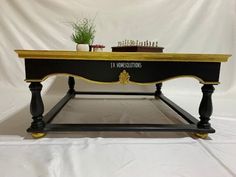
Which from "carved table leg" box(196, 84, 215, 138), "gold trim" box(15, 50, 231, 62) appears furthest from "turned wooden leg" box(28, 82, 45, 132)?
"carved table leg" box(196, 84, 215, 138)

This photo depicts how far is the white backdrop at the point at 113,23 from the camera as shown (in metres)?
2.20

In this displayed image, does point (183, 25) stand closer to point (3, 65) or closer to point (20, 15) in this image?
point (20, 15)

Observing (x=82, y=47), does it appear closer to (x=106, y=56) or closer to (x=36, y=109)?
(x=106, y=56)

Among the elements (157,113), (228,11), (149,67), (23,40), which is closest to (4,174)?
(149,67)

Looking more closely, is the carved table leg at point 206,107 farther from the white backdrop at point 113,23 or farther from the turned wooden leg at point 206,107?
the white backdrop at point 113,23

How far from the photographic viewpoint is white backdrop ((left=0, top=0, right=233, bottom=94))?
7.20 ft

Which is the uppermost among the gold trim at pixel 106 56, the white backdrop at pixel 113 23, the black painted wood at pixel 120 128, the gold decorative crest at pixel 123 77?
the white backdrop at pixel 113 23

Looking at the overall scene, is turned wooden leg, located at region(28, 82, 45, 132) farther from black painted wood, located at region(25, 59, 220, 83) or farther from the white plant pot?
the white plant pot

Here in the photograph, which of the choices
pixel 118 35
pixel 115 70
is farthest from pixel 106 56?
pixel 118 35

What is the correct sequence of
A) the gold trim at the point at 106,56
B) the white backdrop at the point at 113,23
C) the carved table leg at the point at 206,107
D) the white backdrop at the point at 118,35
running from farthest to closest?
the white backdrop at the point at 113,23 → the white backdrop at the point at 118,35 → the carved table leg at the point at 206,107 → the gold trim at the point at 106,56

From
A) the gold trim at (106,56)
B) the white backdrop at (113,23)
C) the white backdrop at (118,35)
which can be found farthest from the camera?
the white backdrop at (113,23)

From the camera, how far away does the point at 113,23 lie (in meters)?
2.24

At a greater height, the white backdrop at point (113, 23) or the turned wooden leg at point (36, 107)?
the white backdrop at point (113, 23)

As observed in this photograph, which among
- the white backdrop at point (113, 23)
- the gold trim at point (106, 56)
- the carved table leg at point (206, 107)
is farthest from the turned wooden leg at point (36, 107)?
the white backdrop at point (113, 23)
